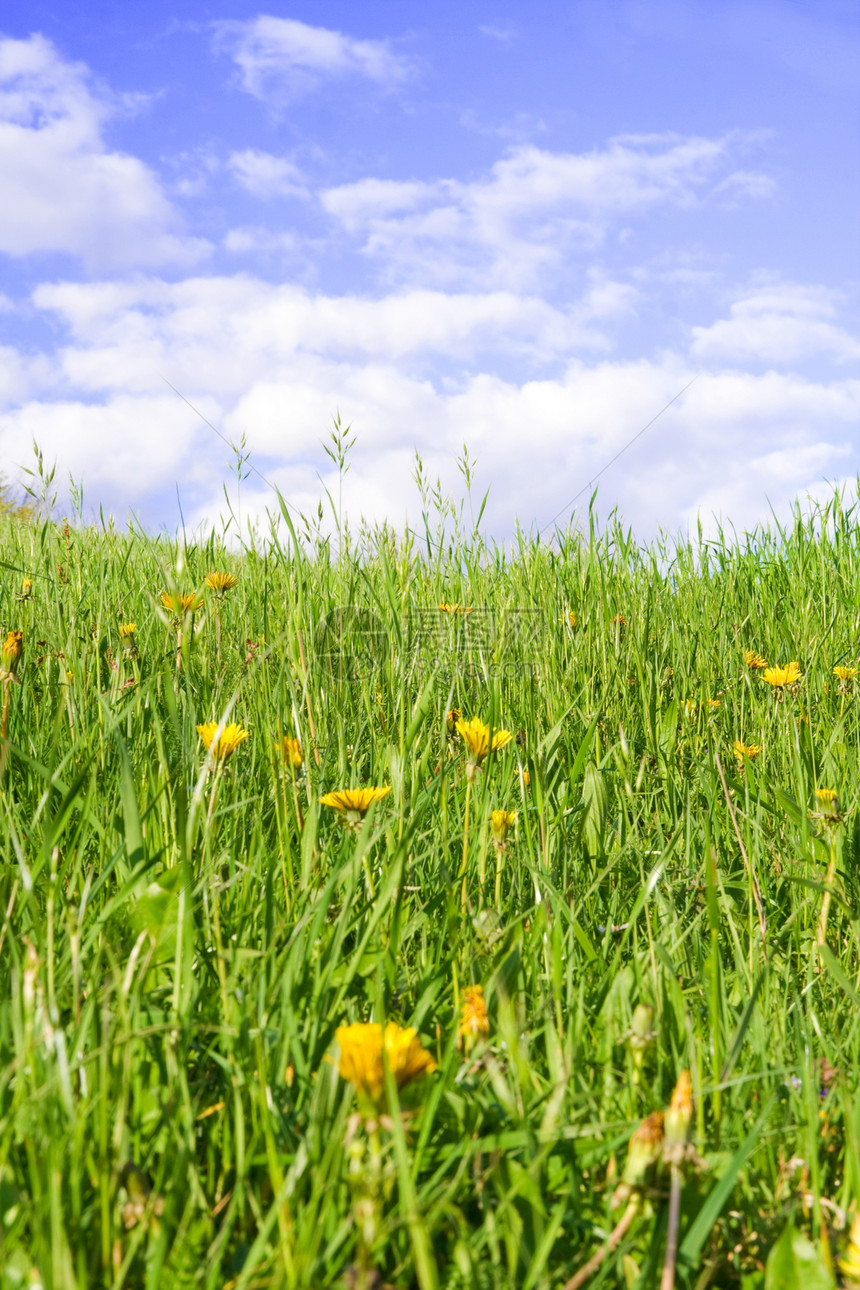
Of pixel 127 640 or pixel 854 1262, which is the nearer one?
pixel 854 1262

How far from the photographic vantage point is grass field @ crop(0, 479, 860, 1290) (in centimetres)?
74

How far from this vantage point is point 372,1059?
70cm

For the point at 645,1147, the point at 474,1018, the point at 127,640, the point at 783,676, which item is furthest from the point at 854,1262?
the point at 127,640

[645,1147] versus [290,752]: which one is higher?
[290,752]

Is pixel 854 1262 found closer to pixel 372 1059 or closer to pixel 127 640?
pixel 372 1059

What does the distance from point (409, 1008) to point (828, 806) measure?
0.80 meters

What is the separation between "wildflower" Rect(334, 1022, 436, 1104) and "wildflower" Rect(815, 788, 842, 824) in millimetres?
925

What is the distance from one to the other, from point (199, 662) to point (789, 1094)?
218cm

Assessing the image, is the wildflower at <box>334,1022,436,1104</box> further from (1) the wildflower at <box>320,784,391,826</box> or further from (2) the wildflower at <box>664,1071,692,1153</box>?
(1) the wildflower at <box>320,784,391,826</box>

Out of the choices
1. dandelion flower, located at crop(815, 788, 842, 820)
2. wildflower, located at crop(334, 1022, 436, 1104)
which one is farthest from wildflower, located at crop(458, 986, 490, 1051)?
dandelion flower, located at crop(815, 788, 842, 820)

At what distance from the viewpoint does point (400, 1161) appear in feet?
2.05

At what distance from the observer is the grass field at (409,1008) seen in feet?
2.43

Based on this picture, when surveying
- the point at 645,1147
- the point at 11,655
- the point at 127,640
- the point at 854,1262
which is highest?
the point at 127,640

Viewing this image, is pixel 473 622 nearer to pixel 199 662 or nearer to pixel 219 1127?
pixel 199 662
